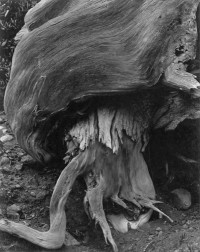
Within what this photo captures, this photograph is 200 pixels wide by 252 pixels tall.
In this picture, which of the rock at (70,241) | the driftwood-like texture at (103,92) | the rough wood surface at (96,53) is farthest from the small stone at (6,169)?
the rock at (70,241)

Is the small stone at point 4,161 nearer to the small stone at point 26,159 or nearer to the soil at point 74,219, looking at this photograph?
the soil at point 74,219

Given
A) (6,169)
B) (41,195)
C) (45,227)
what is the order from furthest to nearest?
(6,169) < (41,195) < (45,227)

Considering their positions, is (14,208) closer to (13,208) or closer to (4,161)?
(13,208)

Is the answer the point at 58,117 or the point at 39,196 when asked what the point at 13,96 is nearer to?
the point at 58,117

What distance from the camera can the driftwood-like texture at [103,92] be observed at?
3.96m

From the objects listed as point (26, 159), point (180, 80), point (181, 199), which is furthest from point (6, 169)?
point (180, 80)

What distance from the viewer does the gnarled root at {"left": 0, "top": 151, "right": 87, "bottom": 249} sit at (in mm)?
3902

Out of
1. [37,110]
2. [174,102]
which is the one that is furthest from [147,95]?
[37,110]

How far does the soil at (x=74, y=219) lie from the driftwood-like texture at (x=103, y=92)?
0.43 feet

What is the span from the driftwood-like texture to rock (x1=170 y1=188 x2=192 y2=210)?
246 millimetres

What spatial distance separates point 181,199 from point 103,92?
129 centimetres

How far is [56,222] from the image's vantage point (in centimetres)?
394

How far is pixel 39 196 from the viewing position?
449cm

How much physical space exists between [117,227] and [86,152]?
0.70 meters
